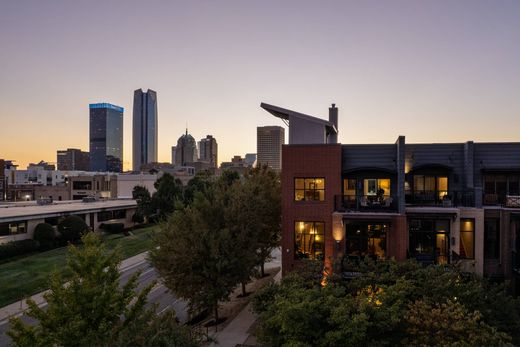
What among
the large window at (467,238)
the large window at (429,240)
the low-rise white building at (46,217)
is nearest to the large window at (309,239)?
the large window at (429,240)

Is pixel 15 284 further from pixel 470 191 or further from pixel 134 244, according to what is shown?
pixel 470 191

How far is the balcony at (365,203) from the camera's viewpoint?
21203mm

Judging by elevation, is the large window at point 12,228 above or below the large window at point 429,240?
below

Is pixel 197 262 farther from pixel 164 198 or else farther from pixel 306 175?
pixel 164 198

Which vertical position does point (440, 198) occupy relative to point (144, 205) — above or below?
above

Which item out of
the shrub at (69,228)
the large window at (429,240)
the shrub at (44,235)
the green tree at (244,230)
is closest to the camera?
the green tree at (244,230)

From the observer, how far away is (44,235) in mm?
41062

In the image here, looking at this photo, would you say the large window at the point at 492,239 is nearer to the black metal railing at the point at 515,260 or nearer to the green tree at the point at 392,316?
the black metal railing at the point at 515,260

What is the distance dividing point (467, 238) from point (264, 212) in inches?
508

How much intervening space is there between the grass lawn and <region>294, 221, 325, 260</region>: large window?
9619mm

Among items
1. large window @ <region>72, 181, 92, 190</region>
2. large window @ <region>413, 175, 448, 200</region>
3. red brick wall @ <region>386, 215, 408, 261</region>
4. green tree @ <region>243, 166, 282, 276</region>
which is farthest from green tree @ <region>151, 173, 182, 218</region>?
red brick wall @ <region>386, 215, 408, 261</region>

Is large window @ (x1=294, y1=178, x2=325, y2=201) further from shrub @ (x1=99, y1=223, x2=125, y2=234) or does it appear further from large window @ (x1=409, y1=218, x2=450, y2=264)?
shrub @ (x1=99, y1=223, x2=125, y2=234)

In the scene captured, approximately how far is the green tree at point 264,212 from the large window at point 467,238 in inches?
470

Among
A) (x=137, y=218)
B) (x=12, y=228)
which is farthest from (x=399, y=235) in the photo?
(x=137, y=218)
